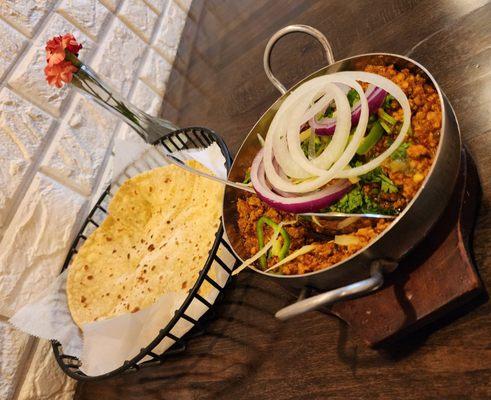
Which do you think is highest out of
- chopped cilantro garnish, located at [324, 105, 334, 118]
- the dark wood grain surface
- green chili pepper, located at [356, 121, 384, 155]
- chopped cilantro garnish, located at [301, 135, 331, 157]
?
chopped cilantro garnish, located at [324, 105, 334, 118]

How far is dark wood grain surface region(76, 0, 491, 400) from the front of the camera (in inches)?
Result: 29.0

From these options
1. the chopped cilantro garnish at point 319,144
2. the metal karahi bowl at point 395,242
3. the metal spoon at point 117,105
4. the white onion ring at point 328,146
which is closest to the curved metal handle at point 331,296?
the metal karahi bowl at point 395,242

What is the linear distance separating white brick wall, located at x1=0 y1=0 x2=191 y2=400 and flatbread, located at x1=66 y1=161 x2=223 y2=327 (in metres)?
0.22

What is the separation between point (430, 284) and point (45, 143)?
5.56ft

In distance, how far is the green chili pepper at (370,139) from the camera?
0.83 m

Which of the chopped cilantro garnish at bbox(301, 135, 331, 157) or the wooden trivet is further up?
the chopped cilantro garnish at bbox(301, 135, 331, 157)

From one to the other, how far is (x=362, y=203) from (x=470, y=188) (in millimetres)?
213

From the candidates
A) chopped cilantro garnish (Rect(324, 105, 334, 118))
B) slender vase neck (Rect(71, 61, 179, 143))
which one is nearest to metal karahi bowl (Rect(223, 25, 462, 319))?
chopped cilantro garnish (Rect(324, 105, 334, 118))

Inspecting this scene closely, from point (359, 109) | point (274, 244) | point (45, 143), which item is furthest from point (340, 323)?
point (45, 143)

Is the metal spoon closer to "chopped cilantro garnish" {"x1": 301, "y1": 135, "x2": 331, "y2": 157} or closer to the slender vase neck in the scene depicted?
the slender vase neck

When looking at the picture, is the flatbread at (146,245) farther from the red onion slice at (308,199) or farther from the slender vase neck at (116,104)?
the red onion slice at (308,199)

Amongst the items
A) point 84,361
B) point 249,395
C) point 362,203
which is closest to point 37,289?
point 84,361

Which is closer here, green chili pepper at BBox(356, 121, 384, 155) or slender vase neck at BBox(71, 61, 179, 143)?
green chili pepper at BBox(356, 121, 384, 155)

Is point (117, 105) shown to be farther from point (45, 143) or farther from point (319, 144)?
point (319, 144)
